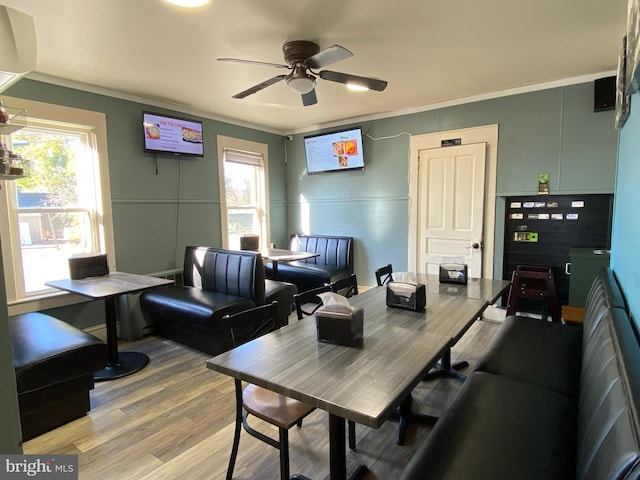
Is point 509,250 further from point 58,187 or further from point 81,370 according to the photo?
point 58,187

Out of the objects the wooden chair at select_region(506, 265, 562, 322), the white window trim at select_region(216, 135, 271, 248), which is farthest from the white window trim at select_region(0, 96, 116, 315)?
the wooden chair at select_region(506, 265, 562, 322)

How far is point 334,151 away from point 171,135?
2.24 metres

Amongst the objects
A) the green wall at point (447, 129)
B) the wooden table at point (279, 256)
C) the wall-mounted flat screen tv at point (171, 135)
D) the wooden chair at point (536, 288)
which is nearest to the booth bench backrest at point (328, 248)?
the green wall at point (447, 129)

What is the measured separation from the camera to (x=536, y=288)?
146 inches

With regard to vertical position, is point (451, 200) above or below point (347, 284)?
above

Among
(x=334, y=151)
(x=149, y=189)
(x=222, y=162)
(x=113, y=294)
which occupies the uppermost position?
(x=334, y=151)

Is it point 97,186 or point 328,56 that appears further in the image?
point 97,186

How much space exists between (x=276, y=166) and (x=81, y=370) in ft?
13.4

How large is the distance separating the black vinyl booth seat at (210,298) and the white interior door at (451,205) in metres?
1.93

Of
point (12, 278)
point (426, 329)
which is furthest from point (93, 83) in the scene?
point (426, 329)

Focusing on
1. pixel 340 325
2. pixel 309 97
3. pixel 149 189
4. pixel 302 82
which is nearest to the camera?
pixel 340 325

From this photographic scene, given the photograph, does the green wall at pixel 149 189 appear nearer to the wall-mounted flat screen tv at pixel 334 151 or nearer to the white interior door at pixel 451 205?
the wall-mounted flat screen tv at pixel 334 151

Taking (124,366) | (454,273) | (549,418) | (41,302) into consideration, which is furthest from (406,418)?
(41,302)

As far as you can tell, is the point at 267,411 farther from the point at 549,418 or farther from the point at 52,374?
the point at 52,374
